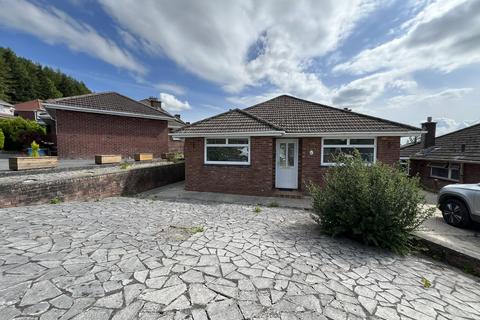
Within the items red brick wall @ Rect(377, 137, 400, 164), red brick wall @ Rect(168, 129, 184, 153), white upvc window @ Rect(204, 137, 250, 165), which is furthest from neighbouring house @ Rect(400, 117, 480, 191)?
red brick wall @ Rect(168, 129, 184, 153)

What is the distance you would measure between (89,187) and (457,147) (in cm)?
1994

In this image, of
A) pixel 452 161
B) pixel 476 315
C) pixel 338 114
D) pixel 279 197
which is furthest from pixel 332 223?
pixel 452 161

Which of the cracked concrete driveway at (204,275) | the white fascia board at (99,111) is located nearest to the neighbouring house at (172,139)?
the white fascia board at (99,111)

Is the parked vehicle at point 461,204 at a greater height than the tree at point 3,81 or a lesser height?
lesser

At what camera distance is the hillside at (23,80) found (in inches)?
1794

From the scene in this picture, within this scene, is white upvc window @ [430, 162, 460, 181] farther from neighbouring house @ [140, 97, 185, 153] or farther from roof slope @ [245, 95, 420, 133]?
neighbouring house @ [140, 97, 185, 153]

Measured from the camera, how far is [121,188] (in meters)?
8.65

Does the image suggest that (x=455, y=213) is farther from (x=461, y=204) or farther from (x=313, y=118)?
(x=313, y=118)

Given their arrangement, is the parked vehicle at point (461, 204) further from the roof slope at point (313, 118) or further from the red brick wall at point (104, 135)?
the red brick wall at point (104, 135)

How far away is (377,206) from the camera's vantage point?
4.26 m

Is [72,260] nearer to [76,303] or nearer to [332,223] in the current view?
[76,303]

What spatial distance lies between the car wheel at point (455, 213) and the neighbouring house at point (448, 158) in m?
4.48

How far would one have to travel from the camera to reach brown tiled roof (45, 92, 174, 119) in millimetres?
13561

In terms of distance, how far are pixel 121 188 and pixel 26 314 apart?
7.08 m
